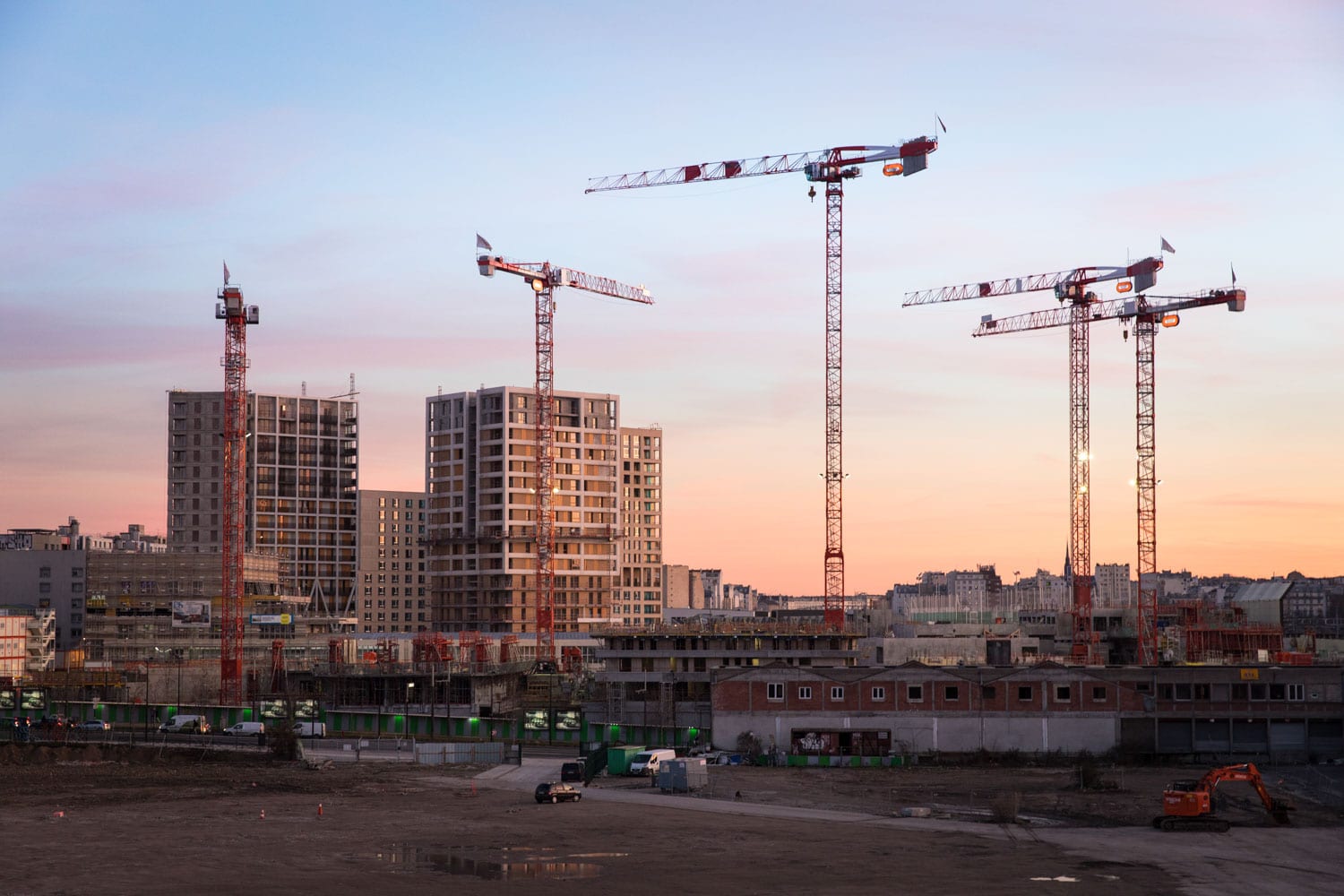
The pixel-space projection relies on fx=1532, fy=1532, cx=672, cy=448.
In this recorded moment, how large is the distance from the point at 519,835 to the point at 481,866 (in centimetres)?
839

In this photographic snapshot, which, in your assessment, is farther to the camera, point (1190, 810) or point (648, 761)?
point (648, 761)

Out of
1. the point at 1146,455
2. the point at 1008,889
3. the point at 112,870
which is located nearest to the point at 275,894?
the point at 112,870

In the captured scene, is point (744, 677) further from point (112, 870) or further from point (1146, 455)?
point (1146, 455)

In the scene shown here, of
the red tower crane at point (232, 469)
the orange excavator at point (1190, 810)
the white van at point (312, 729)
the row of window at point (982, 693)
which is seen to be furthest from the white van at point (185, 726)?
the orange excavator at point (1190, 810)

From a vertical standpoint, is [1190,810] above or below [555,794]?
above

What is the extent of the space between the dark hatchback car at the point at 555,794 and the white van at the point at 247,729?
4244 cm

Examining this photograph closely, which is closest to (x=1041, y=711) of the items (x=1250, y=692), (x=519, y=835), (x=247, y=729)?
(x=1250, y=692)

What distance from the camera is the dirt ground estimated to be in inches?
2069

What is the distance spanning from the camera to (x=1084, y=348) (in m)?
192

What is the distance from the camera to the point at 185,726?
117750mm

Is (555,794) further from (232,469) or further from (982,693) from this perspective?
(232,469)

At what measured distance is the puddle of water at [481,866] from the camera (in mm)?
53844

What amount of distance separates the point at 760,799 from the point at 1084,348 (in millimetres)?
127402

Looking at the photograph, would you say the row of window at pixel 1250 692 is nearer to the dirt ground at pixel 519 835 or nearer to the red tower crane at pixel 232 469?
the dirt ground at pixel 519 835
